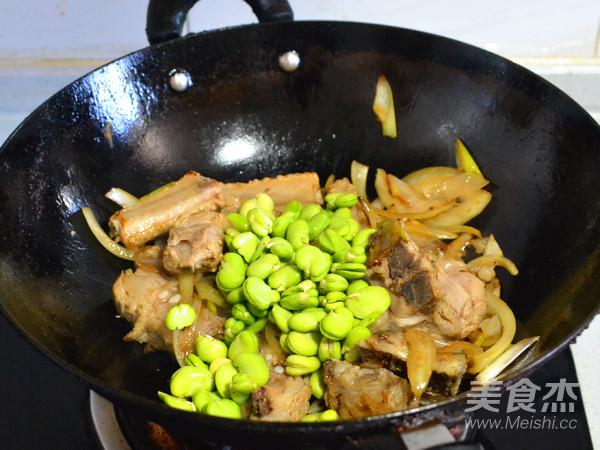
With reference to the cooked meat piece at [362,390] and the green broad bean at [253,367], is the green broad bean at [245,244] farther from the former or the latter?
the cooked meat piece at [362,390]

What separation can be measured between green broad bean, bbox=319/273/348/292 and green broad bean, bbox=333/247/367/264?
0.07 meters

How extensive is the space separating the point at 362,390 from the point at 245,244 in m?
0.57

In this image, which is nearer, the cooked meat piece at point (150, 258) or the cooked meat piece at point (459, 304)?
the cooked meat piece at point (459, 304)

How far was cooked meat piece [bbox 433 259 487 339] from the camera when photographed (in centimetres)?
163

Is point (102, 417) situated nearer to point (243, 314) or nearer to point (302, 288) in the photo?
point (243, 314)

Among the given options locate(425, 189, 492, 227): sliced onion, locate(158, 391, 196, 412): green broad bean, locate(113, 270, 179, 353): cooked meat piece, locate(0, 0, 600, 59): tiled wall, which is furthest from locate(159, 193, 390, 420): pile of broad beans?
locate(0, 0, 600, 59): tiled wall

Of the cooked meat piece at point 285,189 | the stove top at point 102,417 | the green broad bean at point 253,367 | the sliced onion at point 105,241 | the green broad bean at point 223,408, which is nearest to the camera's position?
the green broad bean at point 223,408

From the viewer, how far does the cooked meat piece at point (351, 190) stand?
6.61ft

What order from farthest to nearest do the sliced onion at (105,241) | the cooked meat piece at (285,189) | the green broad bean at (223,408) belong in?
the cooked meat piece at (285,189) < the sliced onion at (105,241) < the green broad bean at (223,408)

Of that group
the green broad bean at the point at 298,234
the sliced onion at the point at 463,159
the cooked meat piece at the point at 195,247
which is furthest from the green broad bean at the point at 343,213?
the sliced onion at the point at 463,159

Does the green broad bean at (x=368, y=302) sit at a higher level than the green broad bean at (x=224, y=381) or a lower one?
higher

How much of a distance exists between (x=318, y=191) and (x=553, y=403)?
1016mm

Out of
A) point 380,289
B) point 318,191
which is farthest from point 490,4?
point 380,289

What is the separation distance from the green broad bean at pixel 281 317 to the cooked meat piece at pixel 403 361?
0.21 m
